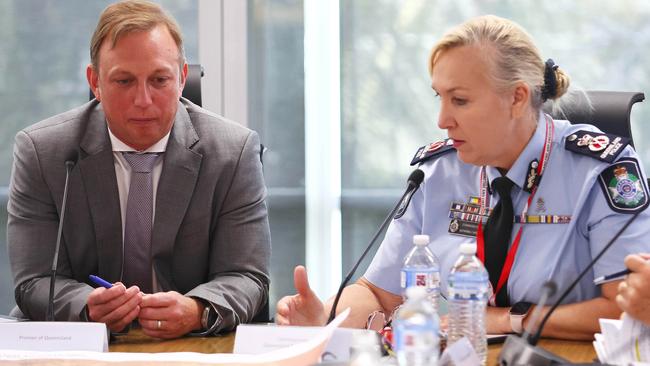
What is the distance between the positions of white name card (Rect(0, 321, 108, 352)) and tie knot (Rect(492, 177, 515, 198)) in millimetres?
1010

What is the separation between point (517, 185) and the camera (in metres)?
2.36

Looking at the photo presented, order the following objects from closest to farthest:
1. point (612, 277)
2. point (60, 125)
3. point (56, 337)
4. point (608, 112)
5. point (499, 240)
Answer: point (56, 337) → point (612, 277) → point (499, 240) → point (608, 112) → point (60, 125)

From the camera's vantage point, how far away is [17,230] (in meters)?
2.60

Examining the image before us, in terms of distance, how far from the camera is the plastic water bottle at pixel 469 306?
1834mm

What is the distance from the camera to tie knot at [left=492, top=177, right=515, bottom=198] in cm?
232

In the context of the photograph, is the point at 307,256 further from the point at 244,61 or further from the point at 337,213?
the point at 244,61

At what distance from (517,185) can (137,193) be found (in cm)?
105

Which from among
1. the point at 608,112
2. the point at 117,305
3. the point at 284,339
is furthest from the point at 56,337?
the point at 608,112

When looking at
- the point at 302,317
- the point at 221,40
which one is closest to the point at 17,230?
the point at 302,317

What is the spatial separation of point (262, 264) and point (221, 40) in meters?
1.74

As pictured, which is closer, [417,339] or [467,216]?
[417,339]

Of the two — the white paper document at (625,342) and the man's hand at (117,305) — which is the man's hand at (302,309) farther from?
the white paper document at (625,342)

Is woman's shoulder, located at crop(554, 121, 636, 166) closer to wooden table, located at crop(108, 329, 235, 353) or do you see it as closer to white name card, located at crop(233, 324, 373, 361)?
white name card, located at crop(233, 324, 373, 361)

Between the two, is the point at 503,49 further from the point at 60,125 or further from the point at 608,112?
the point at 60,125
